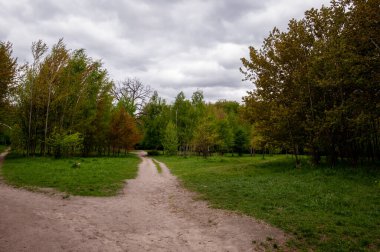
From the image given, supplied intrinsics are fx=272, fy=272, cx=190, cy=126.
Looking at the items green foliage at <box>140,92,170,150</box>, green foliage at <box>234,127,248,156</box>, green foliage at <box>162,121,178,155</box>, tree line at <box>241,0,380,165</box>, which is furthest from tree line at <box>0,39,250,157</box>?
green foliage at <box>234,127,248,156</box>

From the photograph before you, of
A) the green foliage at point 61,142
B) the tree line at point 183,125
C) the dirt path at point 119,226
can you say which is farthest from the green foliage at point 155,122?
the dirt path at point 119,226

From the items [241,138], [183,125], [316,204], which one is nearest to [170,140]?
[183,125]

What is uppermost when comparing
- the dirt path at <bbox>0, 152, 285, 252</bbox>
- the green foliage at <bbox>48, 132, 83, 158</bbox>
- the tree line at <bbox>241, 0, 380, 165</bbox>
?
the tree line at <bbox>241, 0, 380, 165</bbox>

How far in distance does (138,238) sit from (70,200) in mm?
5736

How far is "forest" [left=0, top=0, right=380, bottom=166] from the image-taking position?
16.3 m

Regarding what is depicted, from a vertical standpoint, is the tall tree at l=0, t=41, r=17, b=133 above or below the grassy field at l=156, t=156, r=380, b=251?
above

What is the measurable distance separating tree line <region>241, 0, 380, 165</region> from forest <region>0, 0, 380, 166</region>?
8cm

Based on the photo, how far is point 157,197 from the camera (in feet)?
46.7

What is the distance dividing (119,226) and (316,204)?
801cm

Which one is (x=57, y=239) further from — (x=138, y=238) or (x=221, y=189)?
(x=221, y=189)

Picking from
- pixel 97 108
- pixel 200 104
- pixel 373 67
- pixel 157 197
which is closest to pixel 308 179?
pixel 373 67

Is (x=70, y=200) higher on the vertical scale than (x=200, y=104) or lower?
Answer: lower

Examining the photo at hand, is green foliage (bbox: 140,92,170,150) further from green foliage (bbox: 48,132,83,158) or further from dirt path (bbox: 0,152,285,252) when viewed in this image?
dirt path (bbox: 0,152,285,252)

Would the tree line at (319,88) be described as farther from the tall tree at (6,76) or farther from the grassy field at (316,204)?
the tall tree at (6,76)
